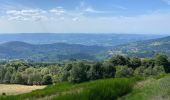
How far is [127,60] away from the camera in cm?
10994

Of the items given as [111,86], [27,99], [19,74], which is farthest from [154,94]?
[19,74]

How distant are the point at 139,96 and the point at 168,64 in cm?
9108

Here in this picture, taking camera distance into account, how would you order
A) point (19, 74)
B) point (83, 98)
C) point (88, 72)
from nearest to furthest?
point (83, 98) < point (88, 72) < point (19, 74)

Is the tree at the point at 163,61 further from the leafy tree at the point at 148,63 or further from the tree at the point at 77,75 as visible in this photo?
the tree at the point at 77,75

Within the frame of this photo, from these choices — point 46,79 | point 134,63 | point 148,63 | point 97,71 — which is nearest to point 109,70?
point 97,71

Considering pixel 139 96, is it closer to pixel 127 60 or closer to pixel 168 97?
pixel 168 97

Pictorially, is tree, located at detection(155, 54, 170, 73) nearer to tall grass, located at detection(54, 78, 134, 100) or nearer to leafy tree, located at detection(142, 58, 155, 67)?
leafy tree, located at detection(142, 58, 155, 67)

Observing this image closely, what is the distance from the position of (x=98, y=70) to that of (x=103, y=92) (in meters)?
73.1

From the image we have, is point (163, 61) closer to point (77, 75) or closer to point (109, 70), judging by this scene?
point (109, 70)

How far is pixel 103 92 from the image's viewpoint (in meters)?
14.6

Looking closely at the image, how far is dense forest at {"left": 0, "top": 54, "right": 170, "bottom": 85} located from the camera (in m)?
71.1

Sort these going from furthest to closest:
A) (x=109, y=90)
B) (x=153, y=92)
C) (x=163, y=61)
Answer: (x=163, y=61)
(x=153, y=92)
(x=109, y=90)

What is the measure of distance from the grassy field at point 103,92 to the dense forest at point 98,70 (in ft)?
89.5

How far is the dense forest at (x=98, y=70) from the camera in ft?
233
